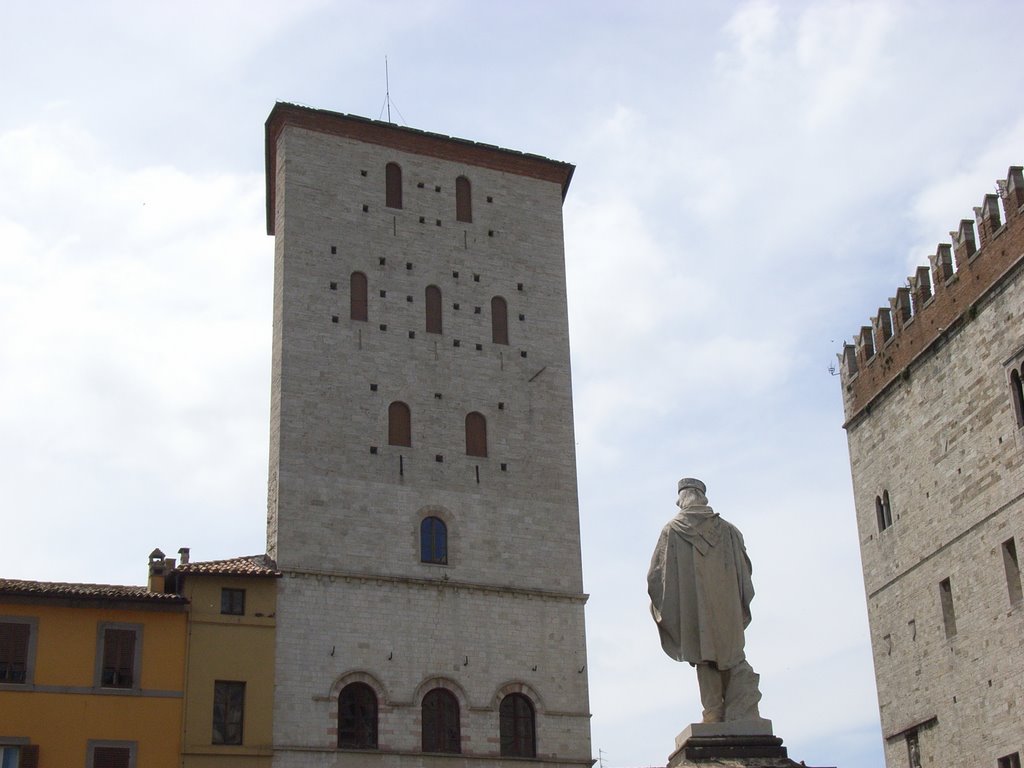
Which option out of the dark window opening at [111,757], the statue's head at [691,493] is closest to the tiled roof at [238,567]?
the dark window opening at [111,757]

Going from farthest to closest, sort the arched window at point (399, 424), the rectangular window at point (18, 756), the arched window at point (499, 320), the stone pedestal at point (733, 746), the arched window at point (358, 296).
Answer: the arched window at point (499, 320), the arched window at point (358, 296), the arched window at point (399, 424), the rectangular window at point (18, 756), the stone pedestal at point (733, 746)

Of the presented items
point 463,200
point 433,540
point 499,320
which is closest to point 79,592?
point 433,540

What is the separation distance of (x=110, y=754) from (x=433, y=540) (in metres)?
8.28

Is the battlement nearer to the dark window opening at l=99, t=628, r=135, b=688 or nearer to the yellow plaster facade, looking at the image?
the yellow plaster facade

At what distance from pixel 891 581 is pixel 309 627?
44.8ft

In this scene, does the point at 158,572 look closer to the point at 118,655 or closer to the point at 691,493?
the point at 118,655

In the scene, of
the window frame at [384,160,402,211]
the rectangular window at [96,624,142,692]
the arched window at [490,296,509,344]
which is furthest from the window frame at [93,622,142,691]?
the window frame at [384,160,402,211]

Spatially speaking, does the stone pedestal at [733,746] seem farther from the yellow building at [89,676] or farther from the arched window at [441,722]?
the arched window at [441,722]

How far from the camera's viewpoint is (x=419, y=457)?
31.5 meters

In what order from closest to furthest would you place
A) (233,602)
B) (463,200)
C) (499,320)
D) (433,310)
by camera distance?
(233,602), (433,310), (499,320), (463,200)

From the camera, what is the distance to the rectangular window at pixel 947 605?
29531mm

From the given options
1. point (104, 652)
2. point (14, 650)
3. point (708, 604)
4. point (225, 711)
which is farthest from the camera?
point (225, 711)

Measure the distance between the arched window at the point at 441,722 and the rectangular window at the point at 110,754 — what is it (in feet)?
19.7

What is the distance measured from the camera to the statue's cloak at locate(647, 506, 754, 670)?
36.8ft
